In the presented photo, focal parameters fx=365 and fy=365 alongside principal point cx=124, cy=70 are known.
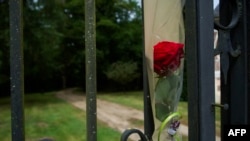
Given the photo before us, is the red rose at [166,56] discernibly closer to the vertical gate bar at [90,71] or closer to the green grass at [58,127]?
the vertical gate bar at [90,71]

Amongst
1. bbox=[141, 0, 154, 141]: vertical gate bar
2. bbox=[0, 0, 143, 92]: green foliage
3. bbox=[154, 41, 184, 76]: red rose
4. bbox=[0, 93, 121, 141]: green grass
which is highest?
bbox=[0, 0, 143, 92]: green foliage

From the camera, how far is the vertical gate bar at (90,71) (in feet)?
3.22

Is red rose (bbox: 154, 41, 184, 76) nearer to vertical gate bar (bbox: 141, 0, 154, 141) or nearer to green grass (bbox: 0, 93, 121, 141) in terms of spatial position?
vertical gate bar (bbox: 141, 0, 154, 141)

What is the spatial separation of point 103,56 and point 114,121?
33.2 ft

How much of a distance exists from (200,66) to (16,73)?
468 millimetres

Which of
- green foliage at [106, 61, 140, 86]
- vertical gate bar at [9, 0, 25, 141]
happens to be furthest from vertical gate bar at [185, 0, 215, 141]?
green foliage at [106, 61, 140, 86]

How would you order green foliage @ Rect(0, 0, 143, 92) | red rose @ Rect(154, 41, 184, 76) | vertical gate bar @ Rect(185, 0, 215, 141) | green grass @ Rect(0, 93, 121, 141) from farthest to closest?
green foliage @ Rect(0, 0, 143, 92) < green grass @ Rect(0, 93, 121, 141) < red rose @ Rect(154, 41, 184, 76) < vertical gate bar @ Rect(185, 0, 215, 141)

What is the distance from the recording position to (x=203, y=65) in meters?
0.97

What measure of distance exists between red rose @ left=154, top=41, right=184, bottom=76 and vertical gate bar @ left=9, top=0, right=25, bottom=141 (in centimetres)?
42

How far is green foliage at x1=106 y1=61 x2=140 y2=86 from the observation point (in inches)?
709

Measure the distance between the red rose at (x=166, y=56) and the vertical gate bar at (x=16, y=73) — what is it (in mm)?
421

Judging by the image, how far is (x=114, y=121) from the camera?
8664 millimetres

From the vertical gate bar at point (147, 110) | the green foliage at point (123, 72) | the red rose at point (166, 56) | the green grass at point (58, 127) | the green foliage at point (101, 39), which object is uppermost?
the green foliage at point (101, 39)

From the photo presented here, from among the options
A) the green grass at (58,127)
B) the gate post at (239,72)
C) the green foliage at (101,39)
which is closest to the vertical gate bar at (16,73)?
the gate post at (239,72)
